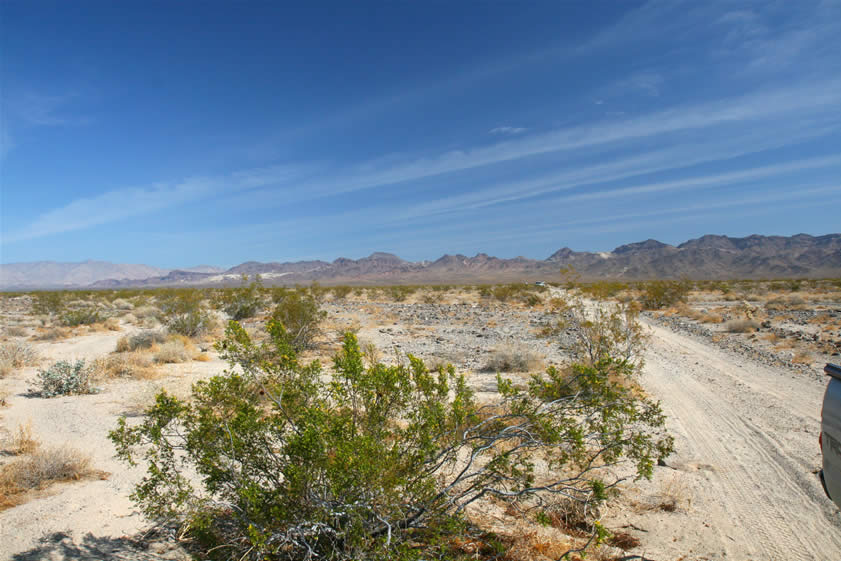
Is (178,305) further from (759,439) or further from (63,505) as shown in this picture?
(759,439)

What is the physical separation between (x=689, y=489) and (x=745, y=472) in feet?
3.65

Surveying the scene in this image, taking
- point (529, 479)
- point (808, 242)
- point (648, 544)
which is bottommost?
point (648, 544)

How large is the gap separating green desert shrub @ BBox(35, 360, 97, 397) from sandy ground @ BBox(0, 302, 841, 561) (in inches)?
13.1

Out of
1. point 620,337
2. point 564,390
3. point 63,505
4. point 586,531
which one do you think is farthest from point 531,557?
point 620,337

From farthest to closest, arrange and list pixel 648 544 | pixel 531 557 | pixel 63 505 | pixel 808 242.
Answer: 1. pixel 808 242
2. pixel 63 505
3. pixel 648 544
4. pixel 531 557

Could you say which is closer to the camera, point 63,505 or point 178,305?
point 63,505

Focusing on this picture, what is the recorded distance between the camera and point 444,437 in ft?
12.8

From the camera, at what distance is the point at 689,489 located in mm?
5805

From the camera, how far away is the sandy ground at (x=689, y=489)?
4457 mm

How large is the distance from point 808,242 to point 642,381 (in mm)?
181902

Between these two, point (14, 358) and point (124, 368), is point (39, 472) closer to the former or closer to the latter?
point (124, 368)

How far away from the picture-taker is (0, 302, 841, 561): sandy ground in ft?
14.6

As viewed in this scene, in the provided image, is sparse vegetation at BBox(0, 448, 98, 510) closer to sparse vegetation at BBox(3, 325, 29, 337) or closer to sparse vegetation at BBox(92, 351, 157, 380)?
sparse vegetation at BBox(92, 351, 157, 380)

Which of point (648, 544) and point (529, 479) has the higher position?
point (529, 479)
